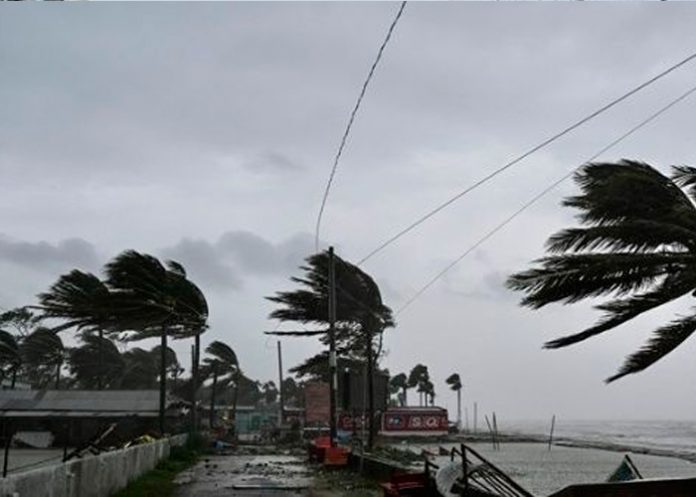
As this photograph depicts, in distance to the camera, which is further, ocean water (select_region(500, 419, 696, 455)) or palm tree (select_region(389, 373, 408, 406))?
palm tree (select_region(389, 373, 408, 406))

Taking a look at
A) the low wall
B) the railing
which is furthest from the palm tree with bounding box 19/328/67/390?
the railing

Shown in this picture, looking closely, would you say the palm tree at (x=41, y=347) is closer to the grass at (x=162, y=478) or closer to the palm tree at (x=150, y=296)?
the palm tree at (x=150, y=296)

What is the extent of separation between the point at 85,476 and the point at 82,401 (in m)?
31.8

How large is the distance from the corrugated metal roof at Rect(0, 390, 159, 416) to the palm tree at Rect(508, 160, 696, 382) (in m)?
32.6

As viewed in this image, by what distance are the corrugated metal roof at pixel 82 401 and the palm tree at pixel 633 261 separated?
107ft

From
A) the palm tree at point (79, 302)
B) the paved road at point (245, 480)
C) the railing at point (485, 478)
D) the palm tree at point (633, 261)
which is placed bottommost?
the paved road at point (245, 480)

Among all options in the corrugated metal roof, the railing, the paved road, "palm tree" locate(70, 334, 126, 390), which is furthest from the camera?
"palm tree" locate(70, 334, 126, 390)

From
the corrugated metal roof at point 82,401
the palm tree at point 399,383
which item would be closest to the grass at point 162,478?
the corrugated metal roof at point 82,401

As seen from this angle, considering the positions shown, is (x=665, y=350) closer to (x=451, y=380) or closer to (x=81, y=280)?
(x=81, y=280)

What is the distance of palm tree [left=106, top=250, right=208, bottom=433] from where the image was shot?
30656 mm

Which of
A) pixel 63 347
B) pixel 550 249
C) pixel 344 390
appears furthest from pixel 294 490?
pixel 63 347

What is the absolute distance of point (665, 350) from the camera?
1096cm

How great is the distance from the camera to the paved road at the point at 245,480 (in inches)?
659

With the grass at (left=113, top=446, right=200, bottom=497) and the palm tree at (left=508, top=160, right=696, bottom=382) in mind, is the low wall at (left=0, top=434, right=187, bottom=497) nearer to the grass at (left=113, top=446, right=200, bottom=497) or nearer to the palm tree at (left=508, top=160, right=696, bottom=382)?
the grass at (left=113, top=446, right=200, bottom=497)
